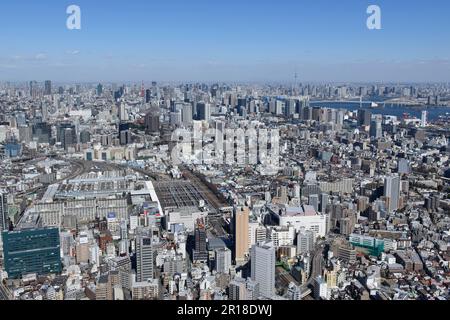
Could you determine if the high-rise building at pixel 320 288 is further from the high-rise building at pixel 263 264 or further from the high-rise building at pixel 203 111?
the high-rise building at pixel 203 111

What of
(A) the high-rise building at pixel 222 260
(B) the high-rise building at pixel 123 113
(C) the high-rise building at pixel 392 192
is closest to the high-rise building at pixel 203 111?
(B) the high-rise building at pixel 123 113

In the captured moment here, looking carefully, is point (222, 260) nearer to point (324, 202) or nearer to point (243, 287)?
point (243, 287)

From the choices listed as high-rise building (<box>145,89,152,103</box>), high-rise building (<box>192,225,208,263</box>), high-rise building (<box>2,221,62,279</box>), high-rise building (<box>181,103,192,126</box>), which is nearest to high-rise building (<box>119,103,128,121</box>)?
high-rise building (<box>145,89,152,103</box>)

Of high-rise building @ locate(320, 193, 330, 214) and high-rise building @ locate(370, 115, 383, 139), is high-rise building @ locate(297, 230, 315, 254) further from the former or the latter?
high-rise building @ locate(370, 115, 383, 139)

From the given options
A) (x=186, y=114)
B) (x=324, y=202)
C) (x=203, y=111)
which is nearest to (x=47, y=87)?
(x=186, y=114)

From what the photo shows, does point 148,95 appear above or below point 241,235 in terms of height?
above
